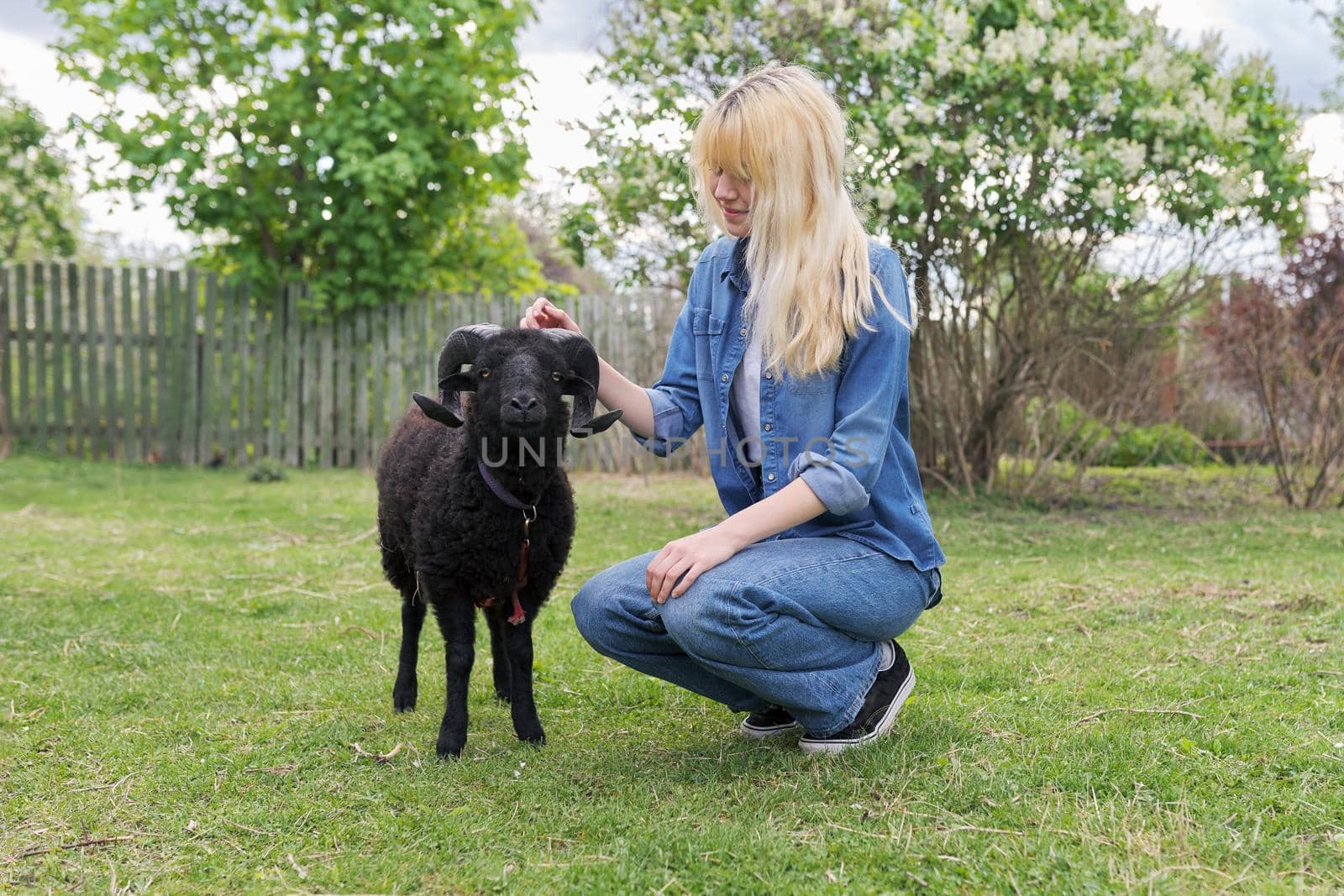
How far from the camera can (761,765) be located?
302 centimetres

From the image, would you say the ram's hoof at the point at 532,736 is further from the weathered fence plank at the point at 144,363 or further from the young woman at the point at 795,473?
the weathered fence plank at the point at 144,363

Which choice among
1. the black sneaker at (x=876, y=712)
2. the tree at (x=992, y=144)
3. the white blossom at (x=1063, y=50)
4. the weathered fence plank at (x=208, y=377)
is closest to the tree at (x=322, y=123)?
the weathered fence plank at (x=208, y=377)

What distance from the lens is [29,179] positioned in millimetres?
12164

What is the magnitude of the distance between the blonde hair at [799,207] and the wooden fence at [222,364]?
27.4ft

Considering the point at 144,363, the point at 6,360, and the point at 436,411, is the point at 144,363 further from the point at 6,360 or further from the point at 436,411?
the point at 436,411

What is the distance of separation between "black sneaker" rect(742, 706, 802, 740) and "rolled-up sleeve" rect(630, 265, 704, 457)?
2.89 ft

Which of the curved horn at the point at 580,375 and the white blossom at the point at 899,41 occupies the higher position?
the white blossom at the point at 899,41

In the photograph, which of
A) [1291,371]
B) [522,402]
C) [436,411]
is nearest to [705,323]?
[522,402]

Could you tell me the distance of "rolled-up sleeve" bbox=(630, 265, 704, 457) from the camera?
338 cm

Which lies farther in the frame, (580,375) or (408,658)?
(408,658)

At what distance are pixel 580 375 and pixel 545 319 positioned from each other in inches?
10.3

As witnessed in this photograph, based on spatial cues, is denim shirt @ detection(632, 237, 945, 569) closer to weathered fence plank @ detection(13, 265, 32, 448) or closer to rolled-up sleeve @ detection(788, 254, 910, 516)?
rolled-up sleeve @ detection(788, 254, 910, 516)

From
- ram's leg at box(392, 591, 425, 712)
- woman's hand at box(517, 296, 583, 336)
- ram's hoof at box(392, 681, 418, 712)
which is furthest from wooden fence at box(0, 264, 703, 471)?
woman's hand at box(517, 296, 583, 336)

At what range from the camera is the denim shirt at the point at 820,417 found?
2861 mm
